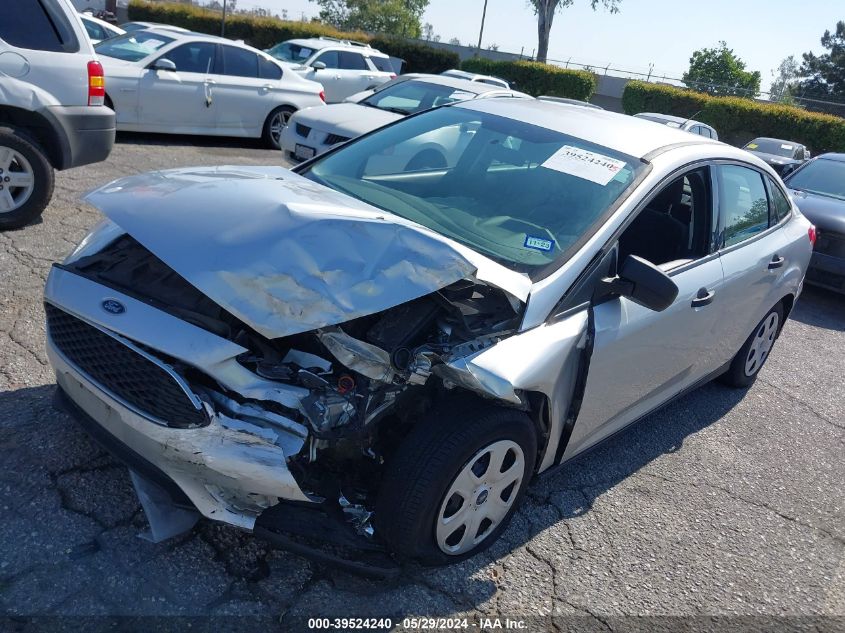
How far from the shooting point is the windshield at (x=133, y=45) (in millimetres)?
9936

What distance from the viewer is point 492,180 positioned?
3641mm

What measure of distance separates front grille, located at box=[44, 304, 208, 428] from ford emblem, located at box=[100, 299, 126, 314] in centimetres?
9

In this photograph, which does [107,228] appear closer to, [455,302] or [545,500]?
[455,302]

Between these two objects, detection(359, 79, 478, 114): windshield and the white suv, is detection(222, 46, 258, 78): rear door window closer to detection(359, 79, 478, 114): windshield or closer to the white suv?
detection(359, 79, 478, 114): windshield

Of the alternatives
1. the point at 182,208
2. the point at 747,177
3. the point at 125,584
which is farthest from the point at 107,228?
the point at 747,177

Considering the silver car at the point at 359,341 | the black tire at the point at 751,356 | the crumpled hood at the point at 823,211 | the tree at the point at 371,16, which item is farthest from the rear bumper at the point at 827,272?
the tree at the point at 371,16

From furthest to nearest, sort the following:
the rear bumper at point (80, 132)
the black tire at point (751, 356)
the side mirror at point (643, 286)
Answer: the rear bumper at point (80, 132)
the black tire at point (751, 356)
the side mirror at point (643, 286)

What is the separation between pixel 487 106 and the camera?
13.8ft

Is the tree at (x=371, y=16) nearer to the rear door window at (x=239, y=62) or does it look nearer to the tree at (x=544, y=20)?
the tree at (x=544, y=20)

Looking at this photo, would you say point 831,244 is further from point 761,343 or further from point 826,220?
point 761,343

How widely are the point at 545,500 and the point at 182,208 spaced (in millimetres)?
2127

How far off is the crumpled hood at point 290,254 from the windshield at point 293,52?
1296 cm

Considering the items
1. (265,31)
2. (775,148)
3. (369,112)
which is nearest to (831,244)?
(369,112)

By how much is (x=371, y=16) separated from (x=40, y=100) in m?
72.8
